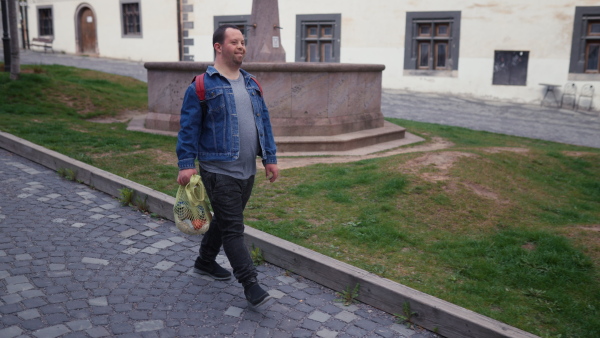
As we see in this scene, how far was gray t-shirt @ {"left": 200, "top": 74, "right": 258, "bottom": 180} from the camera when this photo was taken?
395cm

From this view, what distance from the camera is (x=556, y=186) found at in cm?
780

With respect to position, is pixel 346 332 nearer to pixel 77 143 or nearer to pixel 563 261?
pixel 563 261

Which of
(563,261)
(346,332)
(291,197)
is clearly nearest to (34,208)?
(291,197)

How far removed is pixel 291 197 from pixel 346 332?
2.96 meters

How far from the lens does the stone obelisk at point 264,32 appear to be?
36.9ft

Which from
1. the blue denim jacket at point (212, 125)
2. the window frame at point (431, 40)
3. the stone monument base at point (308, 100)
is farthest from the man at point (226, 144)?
the window frame at point (431, 40)

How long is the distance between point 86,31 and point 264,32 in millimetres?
23306

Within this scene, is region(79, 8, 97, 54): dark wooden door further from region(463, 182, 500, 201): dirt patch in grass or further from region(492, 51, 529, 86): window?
region(463, 182, 500, 201): dirt patch in grass

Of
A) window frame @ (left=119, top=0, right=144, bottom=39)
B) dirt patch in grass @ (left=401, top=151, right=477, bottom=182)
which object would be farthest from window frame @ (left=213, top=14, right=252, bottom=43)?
dirt patch in grass @ (left=401, top=151, right=477, bottom=182)

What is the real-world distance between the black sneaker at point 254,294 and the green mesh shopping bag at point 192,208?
0.53 meters

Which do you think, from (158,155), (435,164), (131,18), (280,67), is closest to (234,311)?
(435,164)

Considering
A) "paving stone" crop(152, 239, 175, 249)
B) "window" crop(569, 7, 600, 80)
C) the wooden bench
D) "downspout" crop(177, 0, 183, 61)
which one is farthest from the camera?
the wooden bench

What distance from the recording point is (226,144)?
3.93 m

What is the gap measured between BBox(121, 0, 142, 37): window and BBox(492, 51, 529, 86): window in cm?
1716
